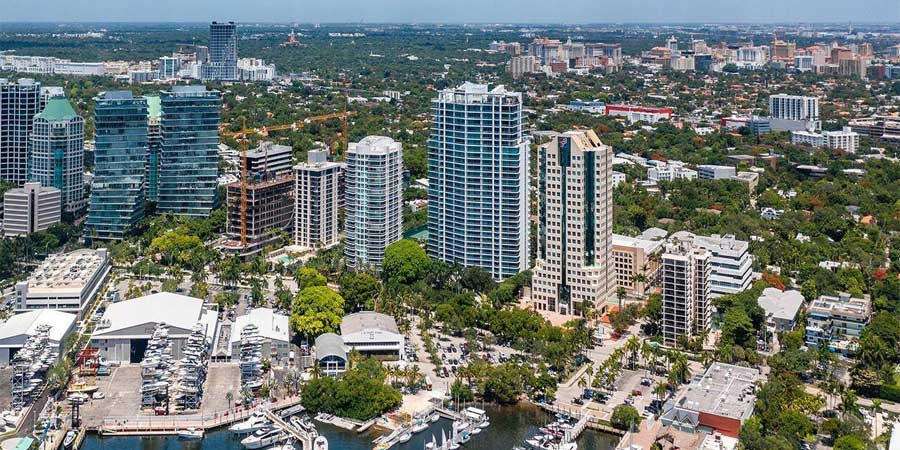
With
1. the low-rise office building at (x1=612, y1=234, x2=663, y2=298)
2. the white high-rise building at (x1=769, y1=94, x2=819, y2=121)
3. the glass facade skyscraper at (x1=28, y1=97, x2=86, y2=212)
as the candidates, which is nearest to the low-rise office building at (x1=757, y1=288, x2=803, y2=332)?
the low-rise office building at (x1=612, y1=234, x2=663, y2=298)

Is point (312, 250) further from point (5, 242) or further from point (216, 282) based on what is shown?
point (5, 242)

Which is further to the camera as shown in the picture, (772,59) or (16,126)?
(772,59)

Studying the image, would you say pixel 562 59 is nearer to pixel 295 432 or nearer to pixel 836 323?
pixel 836 323

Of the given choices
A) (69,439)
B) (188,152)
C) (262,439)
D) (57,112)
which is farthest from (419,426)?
(57,112)

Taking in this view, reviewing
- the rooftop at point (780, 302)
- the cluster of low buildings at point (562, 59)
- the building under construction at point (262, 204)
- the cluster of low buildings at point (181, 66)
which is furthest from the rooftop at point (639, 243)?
the cluster of low buildings at point (562, 59)

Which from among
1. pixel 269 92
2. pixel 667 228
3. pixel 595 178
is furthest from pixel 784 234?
pixel 269 92

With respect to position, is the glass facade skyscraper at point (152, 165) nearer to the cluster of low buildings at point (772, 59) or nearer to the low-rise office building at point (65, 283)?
the low-rise office building at point (65, 283)

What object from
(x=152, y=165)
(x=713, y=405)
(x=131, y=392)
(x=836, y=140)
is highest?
(x=836, y=140)
